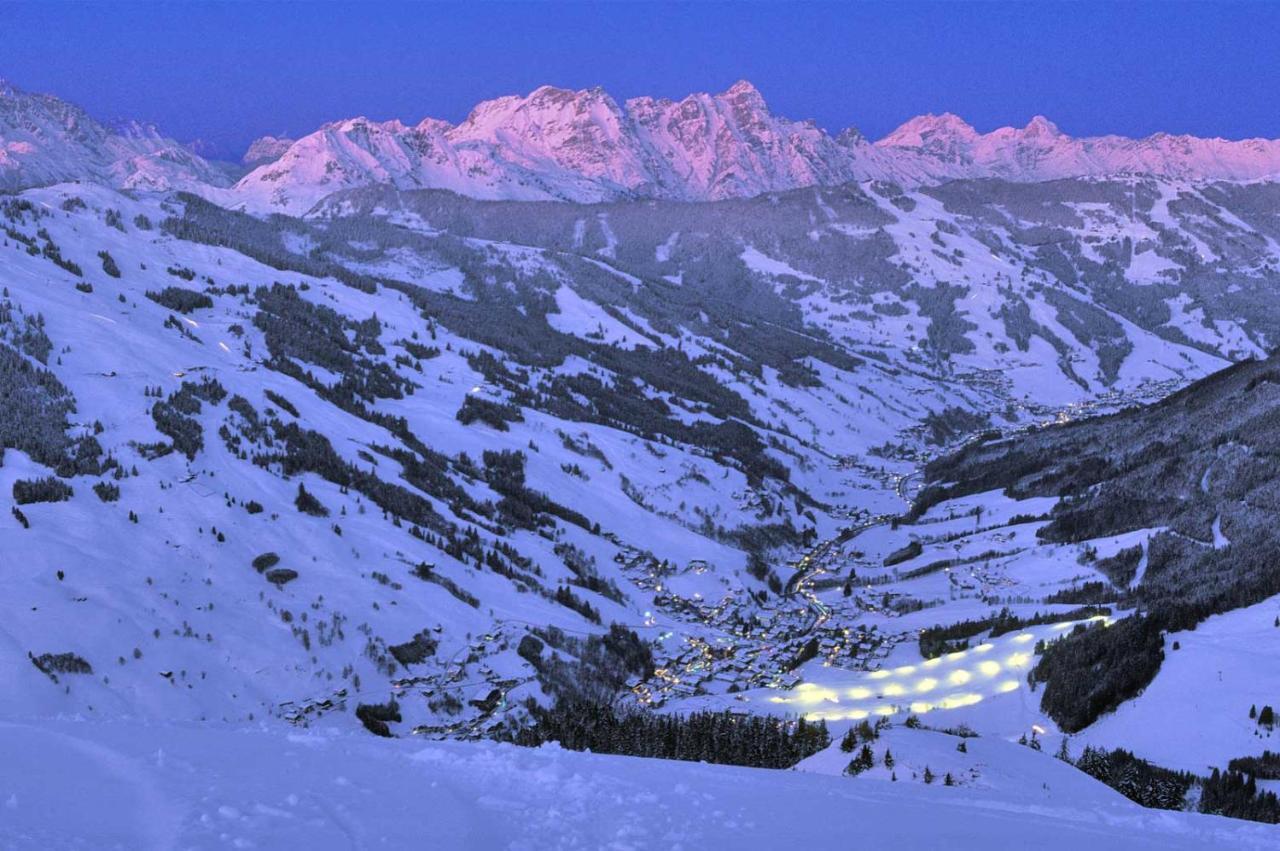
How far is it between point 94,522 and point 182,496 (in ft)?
11.1

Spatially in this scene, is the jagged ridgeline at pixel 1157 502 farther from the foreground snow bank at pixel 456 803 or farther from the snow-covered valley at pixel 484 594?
the foreground snow bank at pixel 456 803

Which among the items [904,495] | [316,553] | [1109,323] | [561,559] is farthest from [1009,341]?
[316,553]

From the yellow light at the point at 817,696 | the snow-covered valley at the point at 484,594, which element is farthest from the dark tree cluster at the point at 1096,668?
the yellow light at the point at 817,696

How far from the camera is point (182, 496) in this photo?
2822cm

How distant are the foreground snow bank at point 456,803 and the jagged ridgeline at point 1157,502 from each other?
11.3 meters

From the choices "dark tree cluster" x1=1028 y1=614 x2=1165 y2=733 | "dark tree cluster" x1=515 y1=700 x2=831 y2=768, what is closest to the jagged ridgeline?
"dark tree cluster" x1=1028 y1=614 x2=1165 y2=733

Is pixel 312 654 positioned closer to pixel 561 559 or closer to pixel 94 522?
pixel 94 522

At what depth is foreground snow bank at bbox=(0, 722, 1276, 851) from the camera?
7438 mm

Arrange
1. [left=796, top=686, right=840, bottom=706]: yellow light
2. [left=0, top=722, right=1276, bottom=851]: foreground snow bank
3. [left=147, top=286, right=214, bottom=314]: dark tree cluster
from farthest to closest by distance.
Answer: [left=147, top=286, right=214, bottom=314]: dark tree cluster < [left=796, top=686, right=840, bottom=706]: yellow light < [left=0, top=722, right=1276, bottom=851]: foreground snow bank

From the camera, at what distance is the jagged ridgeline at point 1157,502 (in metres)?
21.0

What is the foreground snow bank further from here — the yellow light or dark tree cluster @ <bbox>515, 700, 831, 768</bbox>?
the yellow light

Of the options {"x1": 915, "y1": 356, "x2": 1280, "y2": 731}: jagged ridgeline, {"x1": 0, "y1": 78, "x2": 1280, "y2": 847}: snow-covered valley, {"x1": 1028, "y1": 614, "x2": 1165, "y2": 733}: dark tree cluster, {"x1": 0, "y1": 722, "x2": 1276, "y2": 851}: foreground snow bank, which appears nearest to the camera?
{"x1": 0, "y1": 722, "x2": 1276, "y2": 851}: foreground snow bank

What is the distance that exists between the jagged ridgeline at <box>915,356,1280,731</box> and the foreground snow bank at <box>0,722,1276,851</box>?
11.3 metres

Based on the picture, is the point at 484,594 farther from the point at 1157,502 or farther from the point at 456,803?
the point at 1157,502
